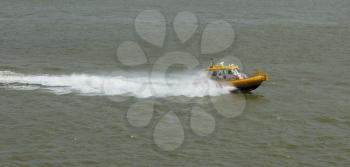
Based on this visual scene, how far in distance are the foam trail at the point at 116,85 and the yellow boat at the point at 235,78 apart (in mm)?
373

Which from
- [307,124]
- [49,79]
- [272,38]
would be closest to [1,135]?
[49,79]

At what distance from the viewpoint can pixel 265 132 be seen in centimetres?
2897

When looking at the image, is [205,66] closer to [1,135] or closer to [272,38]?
[272,38]

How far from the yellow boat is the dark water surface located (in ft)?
1.99

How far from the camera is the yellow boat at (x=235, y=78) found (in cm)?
3481

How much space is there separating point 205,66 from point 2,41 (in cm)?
1605

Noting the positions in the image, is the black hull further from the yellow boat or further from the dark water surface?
the dark water surface

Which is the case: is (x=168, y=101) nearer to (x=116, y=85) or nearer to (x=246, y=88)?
(x=116, y=85)

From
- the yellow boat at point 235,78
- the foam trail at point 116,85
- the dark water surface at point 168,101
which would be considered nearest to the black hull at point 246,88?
the yellow boat at point 235,78

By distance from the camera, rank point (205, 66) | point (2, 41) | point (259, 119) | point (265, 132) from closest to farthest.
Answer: point (265, 132) < point (259, 119) < point (205, 66) < point (2, 41)

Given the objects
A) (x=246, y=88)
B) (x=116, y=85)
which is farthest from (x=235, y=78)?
(x=116, y=85)

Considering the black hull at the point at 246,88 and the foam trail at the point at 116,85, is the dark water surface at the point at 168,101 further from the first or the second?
the black hull at the point at 246,88

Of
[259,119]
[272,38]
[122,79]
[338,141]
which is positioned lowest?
[338,141]

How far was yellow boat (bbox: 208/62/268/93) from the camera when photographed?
1371 inches
